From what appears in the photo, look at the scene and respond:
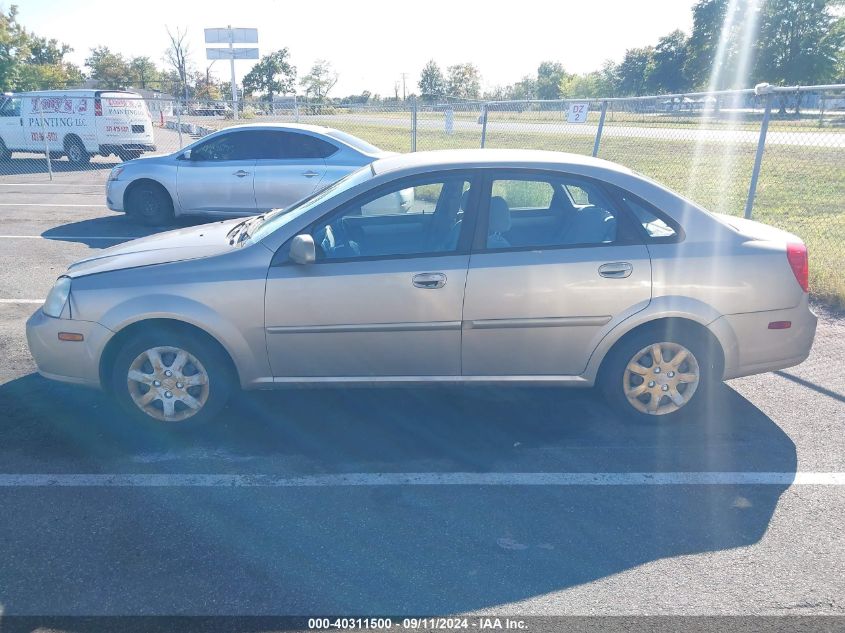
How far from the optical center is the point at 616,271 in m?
4.10

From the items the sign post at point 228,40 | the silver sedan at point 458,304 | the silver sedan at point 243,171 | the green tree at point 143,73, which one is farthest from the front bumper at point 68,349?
the green tree at point 143,73

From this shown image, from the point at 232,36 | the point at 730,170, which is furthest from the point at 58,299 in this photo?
the point at 232,36

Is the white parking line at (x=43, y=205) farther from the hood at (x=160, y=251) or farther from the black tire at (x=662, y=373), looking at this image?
the black tire at (x=662, y=373)

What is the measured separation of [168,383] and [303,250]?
117 centimetres

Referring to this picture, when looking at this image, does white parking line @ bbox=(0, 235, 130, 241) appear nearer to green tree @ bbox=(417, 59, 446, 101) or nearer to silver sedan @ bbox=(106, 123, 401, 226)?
silver sedan @ bbox=(106, 123, 401, 226)

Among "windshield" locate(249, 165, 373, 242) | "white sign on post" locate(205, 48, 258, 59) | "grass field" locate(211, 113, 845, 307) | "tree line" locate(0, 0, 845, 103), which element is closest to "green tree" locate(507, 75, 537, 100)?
"tree line" locate(0, 0, 845, 103)

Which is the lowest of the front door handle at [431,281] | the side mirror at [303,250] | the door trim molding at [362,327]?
the door trim molding at [362,327]

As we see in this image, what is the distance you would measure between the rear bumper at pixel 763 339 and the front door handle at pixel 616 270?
62 centimetres

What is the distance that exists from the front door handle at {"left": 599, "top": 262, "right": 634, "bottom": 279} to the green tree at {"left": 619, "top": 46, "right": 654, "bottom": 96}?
273 feet

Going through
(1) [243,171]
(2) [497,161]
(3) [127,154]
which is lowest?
(3) [127,154]

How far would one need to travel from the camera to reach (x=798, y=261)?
4.27 m

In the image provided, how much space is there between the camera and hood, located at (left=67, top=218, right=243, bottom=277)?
4.26m

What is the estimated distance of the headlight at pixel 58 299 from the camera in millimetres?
4162

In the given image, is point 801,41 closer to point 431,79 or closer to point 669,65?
point 669,65
